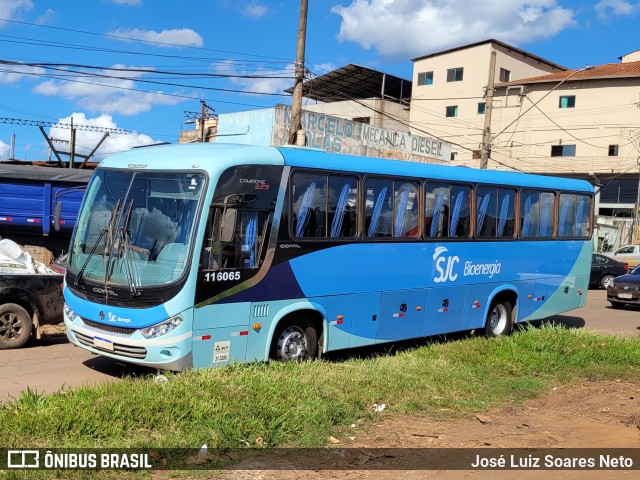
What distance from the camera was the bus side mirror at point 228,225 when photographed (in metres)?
8.20

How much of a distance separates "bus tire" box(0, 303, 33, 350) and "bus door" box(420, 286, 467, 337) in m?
6.33

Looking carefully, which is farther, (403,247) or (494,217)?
(494,217)

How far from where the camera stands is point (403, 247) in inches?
427

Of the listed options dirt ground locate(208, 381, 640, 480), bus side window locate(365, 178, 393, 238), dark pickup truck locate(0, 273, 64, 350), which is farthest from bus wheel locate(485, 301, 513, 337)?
dark pickup truck locate(0, 273, 64, 350)

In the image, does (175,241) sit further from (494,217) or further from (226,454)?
(494,217)

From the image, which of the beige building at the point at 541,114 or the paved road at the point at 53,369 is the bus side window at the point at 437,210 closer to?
the paved road at the point at 53,369

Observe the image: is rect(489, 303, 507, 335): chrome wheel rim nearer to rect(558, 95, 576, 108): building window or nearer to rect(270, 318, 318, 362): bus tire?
rect(270, 318, 318, 362): bus tire

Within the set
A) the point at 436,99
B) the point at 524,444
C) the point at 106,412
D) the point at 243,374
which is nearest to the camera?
the point at 106,412

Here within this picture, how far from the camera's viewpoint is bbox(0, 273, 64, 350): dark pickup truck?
33.7 feet

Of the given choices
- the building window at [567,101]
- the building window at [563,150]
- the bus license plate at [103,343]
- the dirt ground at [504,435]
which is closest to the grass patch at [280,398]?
the dirt ground at [504,435]

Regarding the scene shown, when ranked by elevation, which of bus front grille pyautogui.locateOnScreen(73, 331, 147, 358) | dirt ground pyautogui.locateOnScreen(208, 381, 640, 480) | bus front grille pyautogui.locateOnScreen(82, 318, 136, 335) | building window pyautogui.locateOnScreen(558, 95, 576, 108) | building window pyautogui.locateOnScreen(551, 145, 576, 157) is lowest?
dirt ground pyautogui.locateOnScreen(208, 381, 640, 480)

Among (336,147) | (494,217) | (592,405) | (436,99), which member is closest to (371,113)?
(436,99)

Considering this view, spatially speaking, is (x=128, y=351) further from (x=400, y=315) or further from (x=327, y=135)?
(x=327, y=135)

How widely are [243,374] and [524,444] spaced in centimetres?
304
